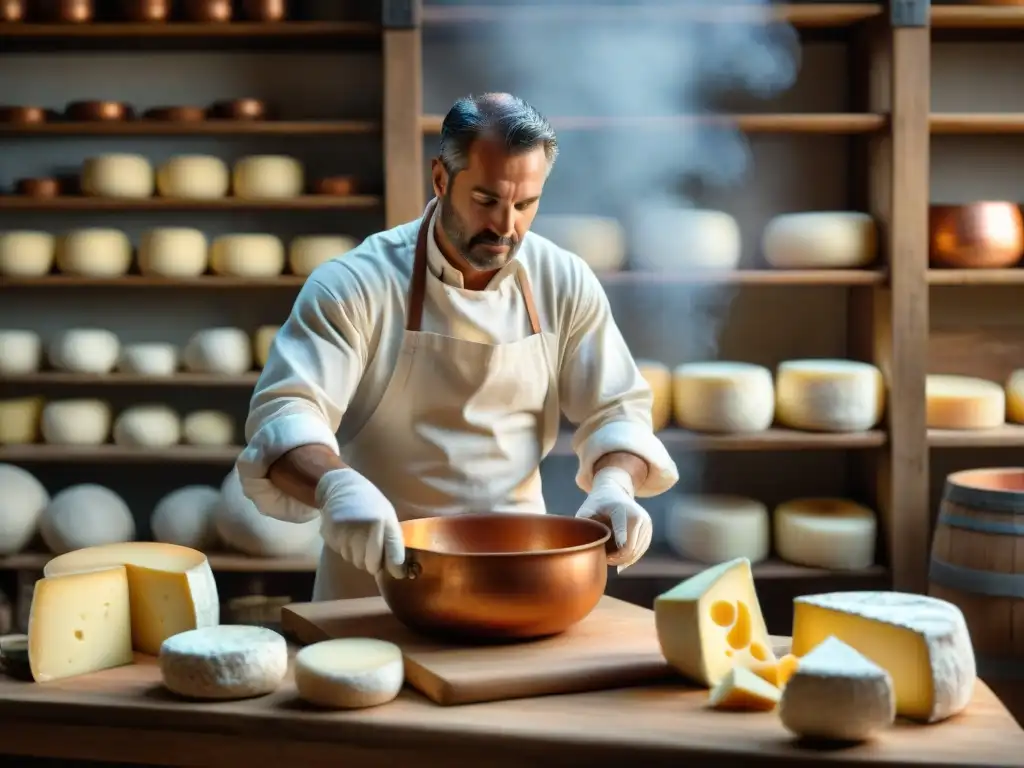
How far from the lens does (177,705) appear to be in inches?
59.9

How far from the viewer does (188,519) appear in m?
3.84

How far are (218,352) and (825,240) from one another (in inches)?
75.8

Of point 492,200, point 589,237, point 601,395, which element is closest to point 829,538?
point 589,237

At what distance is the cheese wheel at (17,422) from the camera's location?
13.0 ft

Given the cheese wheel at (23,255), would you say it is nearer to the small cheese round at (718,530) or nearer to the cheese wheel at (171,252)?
the cheese wheel at (171,252)

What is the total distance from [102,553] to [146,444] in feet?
6.99

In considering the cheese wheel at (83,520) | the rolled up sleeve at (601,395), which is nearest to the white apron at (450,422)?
the rolled up sleeve at (601,395)

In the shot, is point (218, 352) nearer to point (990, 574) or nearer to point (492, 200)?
point (492, 200)

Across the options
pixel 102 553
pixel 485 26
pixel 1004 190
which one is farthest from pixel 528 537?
pixel 1004 190

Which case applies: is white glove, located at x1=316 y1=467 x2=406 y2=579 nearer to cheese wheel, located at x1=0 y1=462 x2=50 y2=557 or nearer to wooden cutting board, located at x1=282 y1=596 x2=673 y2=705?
wooden cutting board, located at x1=282 y1=596 x2=673 y2=705

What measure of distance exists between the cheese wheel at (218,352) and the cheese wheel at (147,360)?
61 mm

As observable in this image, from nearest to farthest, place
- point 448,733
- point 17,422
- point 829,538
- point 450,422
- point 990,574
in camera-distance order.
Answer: point 448,733 < point 450,422 < point 990,574 < point 829,538 < point 17,422

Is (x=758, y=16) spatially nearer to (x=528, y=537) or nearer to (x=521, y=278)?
(x=521, y=278)

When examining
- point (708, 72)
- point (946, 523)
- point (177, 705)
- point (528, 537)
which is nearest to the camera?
point (177, 705)
